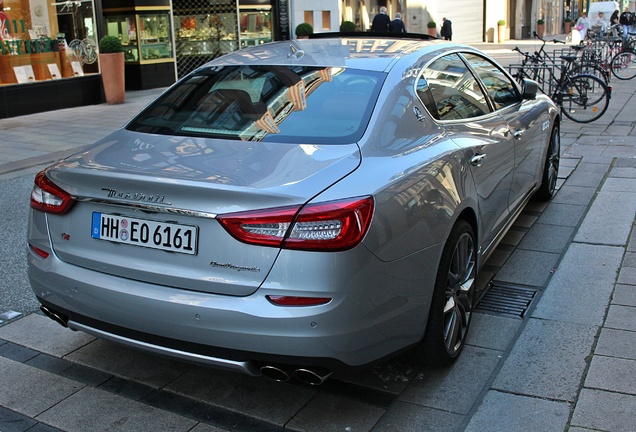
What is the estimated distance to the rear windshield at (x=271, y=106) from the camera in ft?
11.2

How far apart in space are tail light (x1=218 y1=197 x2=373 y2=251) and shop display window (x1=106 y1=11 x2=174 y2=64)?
15538 mm

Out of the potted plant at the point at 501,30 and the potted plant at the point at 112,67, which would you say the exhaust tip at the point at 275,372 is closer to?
the potted plant at the point at 112,67

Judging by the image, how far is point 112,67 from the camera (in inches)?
579

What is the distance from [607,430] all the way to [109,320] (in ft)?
7.00

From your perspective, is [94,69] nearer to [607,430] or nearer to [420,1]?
[607,430]

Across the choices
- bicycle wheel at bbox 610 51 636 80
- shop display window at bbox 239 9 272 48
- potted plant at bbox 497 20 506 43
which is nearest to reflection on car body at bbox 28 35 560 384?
bicycle wheel at bbox 610 51 636 80

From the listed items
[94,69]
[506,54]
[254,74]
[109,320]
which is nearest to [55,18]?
[94,69]

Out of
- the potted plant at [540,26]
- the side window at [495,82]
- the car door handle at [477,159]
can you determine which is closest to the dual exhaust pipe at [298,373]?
the car door handle at [477,159]

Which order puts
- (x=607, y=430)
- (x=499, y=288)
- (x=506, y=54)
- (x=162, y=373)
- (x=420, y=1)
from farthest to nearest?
(x=420, y=1), (x=506, y=54), (x=499, y=288), (x=162, y=373), (x=607, y=430)

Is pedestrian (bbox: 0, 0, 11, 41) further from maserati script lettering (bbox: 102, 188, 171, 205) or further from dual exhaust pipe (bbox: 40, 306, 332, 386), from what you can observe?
dual exhaust pipe (bbox: 40, 306, 332, 386)

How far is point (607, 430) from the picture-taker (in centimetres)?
303

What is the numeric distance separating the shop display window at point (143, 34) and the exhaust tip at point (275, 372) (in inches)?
615

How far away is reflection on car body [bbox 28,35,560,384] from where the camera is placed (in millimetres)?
2775

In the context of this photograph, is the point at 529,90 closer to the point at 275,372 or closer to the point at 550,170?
the point at 550,170
